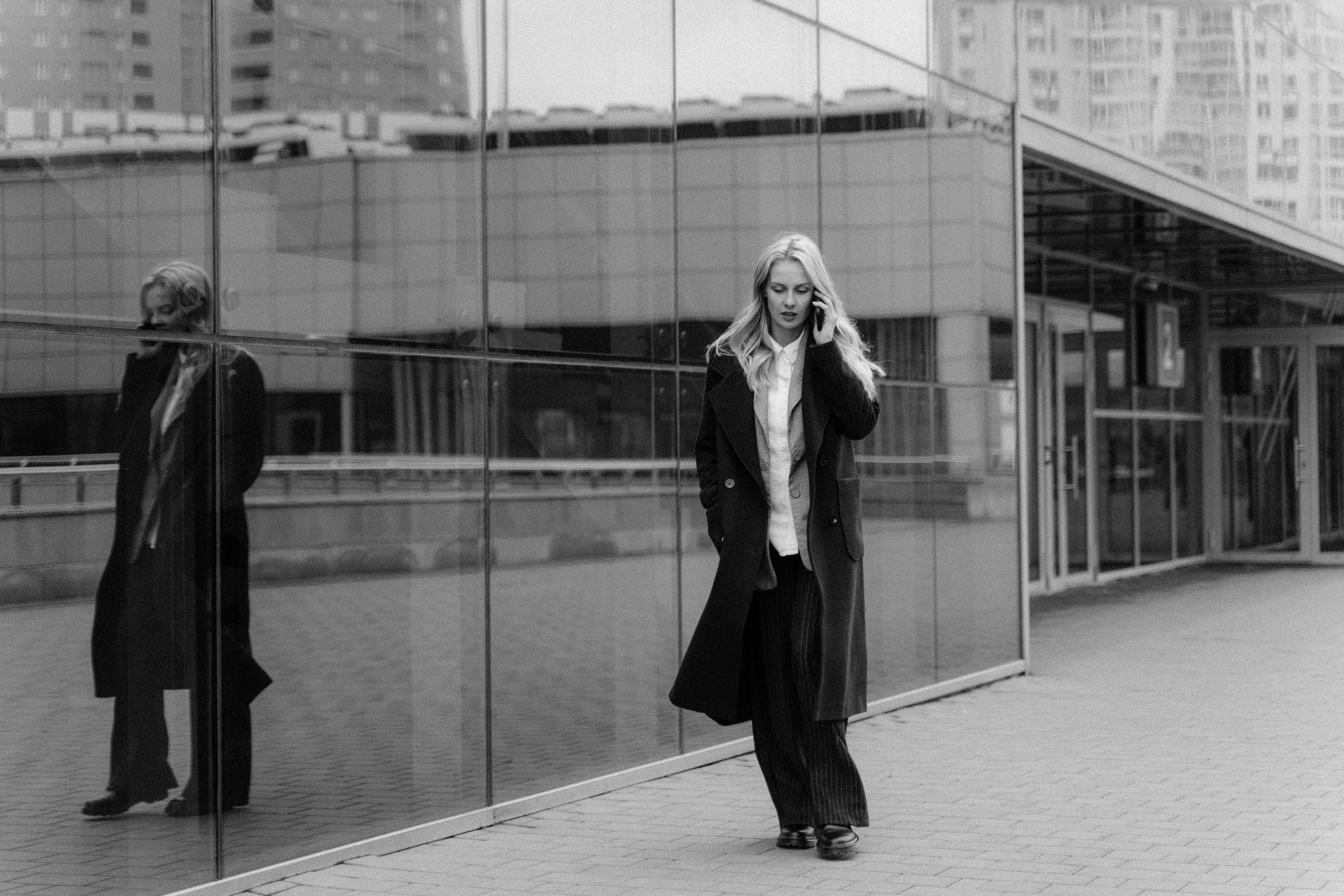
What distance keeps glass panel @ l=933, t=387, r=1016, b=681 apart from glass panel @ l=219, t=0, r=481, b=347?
4.15 m

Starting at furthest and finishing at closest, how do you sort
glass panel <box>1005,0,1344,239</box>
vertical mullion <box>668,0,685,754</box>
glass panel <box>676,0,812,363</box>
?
glass panel <box>1005,0,1344,239</box> → glass panel <box>676,0,812,363</box> → vertical mullion <box>668,0,685,754</box>

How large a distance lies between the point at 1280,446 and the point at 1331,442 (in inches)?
21.7

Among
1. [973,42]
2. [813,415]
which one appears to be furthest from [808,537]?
[973,42]

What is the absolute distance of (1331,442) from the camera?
70.1ft

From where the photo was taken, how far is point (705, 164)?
7820 mm

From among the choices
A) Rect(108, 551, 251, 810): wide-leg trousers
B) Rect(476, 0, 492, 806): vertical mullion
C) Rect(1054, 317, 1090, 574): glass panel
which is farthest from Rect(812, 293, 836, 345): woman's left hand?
Rect(1054, 317, 1090, 574): glass panel

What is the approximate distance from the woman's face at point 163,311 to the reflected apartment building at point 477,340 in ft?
0.21

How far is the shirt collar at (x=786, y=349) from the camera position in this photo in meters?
5.94

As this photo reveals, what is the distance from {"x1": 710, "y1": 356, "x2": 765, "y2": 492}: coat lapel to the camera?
584 cm

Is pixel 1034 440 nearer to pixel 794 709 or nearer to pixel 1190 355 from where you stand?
Result: pixel 1190 355

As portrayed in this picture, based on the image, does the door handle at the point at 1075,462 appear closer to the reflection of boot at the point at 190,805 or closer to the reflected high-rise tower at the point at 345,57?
the reflected high-rise tower at the point at 345,57

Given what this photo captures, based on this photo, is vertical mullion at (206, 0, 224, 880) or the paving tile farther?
vertical mullion at (206, 0, 224, 880)

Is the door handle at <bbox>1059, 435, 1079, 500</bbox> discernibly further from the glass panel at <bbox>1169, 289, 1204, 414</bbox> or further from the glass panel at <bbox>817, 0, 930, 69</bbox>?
the glass panel at <bbox>817, 0, 930, 69</bbox>

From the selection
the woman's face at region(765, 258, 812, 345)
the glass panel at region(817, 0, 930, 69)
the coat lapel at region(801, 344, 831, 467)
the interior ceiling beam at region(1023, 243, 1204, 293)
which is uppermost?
the glass panel at region(817, 0, 930, 69)
